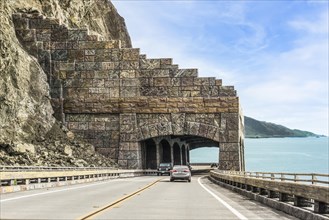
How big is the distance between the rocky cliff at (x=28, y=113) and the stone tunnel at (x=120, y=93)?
227 centimetres

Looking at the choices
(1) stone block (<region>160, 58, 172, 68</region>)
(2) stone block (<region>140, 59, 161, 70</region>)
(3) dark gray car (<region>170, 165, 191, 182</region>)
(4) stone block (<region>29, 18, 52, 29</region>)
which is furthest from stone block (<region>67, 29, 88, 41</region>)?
(3) dark gray car (<region>170, 165, 191, 182</region>)

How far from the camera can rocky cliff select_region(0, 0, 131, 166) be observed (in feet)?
163

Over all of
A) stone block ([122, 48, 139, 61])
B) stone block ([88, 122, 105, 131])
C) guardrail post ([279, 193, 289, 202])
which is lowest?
guardrail post ([279, 193, 289, 202])

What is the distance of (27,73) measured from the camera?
57469mm

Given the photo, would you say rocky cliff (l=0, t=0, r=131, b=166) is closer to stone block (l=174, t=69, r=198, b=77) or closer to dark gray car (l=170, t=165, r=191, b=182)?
stone block (l=174, t=69, r=198, b=77)

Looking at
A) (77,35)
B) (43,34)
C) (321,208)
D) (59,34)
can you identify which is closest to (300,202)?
(321,208)

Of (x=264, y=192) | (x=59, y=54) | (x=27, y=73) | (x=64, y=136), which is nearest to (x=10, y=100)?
(x=27, y=73)

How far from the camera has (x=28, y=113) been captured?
55531 mm

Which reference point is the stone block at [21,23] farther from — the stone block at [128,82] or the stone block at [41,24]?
the stone block at [128,82]

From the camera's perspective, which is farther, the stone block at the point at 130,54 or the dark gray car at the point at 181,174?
the stone block at the point at 130,54

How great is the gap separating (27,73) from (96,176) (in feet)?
61.1

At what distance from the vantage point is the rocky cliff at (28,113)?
4981 cm

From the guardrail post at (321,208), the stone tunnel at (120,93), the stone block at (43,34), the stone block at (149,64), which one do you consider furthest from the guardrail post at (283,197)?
the stone block at (43,34)

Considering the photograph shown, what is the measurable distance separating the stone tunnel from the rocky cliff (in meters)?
2.27
